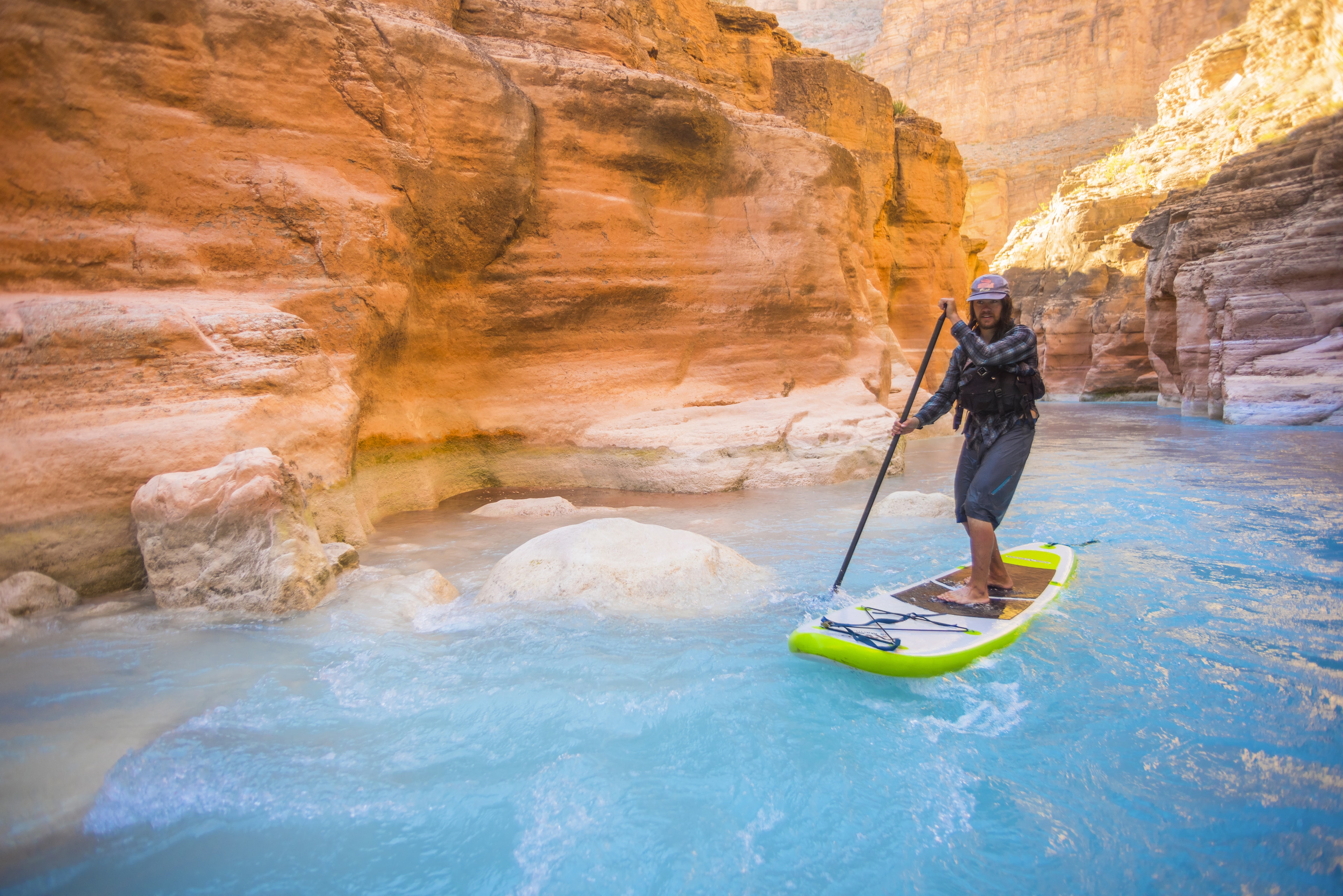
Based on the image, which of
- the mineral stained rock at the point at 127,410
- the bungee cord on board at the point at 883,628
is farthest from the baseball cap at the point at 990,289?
the mineral stained rock at the point at 127,410

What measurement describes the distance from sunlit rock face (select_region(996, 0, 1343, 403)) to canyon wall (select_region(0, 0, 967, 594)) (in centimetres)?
1249

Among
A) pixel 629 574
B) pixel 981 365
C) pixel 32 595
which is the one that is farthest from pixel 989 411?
pixel 32 595

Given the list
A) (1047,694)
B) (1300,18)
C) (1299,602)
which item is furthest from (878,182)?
(1300,18)

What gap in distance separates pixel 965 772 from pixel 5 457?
5.20 metres

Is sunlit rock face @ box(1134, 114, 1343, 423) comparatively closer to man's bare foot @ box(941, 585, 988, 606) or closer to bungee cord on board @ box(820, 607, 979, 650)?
man's bare foot @ box(941, 585, 988, 606)

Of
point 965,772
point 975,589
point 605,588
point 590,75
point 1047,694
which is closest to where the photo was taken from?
point 965,772

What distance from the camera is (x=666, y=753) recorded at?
2525 mm

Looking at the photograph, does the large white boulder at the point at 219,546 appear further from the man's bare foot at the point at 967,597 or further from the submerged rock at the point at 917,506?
the submerged rock at the point at 917,506

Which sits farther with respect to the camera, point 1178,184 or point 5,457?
point 1178,184

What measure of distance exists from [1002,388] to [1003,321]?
Result: 0.40 metres

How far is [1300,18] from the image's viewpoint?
23.2 m

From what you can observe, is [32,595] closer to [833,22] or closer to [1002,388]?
[1002,388]

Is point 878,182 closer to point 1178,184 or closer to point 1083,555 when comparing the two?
point 1083,555

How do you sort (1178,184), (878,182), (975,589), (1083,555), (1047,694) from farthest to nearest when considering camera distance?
(1178,184), (878,182), (1083,555), (975,589), (1047,694)
